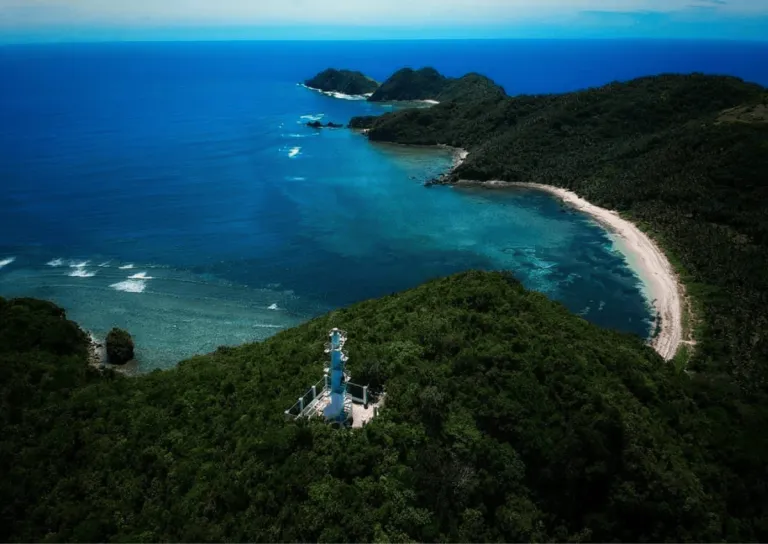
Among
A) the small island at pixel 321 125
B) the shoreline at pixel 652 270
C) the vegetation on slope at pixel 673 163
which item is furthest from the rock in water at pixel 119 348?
the small island at pixel 321 125

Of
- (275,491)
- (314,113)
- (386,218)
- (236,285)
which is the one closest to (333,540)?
(275,491)

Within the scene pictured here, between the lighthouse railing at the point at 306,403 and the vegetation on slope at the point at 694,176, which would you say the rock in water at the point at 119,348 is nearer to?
the lighthouse railing at the point at 306,403

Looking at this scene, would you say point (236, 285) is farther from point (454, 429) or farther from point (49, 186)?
point (49, 186)

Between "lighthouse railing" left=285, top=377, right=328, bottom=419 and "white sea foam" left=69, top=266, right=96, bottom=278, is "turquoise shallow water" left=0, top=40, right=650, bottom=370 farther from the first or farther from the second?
"lighthouse railing" left=285, top=377, right=328, bottom=419

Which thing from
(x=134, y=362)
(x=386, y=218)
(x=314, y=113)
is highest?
(x=314, y=113)

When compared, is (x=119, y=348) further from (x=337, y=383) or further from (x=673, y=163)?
(x=673, y=163)

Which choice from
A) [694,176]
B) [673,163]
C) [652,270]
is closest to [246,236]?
[652,270]
